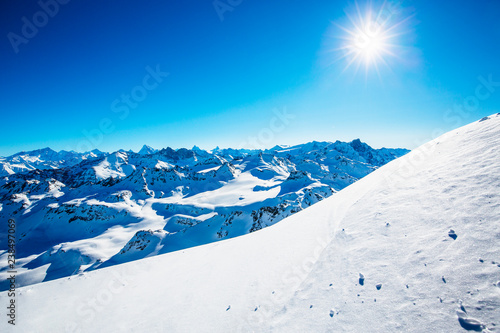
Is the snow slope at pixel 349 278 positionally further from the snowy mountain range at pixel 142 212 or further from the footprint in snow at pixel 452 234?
the snowy mountain range at pixel 142 212

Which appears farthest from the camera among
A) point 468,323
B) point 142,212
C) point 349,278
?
point 142,212

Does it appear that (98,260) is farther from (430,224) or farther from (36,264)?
(430,224)

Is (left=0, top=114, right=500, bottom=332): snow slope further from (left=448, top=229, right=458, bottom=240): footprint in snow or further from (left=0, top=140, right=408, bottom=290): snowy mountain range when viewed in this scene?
(left=0, top=140, right=408, bottom=290): snowy mountain range

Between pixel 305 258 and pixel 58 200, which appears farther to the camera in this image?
pixel 58 200

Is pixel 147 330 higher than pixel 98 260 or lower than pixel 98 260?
higher

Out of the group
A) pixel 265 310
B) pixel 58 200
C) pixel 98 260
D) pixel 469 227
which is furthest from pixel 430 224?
pixel 58 200

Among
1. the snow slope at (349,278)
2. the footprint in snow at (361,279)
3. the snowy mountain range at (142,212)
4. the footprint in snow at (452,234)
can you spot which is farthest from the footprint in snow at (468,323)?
the snowy mountain range at (142,212)

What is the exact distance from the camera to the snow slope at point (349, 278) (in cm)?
371

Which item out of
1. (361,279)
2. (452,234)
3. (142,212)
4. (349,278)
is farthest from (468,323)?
(142,212)

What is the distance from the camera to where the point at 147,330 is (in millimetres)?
5355

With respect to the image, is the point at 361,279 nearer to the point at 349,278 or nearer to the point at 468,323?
the point at 349,278

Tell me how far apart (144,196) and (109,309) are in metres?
147

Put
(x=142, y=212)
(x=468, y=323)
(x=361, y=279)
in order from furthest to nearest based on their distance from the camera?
(x=142, y=212) → (x=361, y=279) → (x=468, y=323)

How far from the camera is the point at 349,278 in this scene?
16.0 feet
